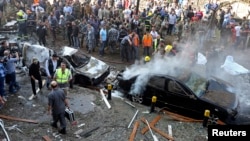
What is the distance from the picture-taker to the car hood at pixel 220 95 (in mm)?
10805

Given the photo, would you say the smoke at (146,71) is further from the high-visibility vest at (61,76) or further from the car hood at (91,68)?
the high-visibility vest at (61,76)

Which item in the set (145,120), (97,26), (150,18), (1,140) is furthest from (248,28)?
(1,140)

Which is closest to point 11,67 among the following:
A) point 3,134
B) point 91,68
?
point 3,134

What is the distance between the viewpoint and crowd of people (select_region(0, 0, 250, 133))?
56.7 ft

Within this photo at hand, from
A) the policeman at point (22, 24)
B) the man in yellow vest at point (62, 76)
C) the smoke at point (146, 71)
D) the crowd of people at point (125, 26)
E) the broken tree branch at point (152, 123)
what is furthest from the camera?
the policeman at point (22, 24)

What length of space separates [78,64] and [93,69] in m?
0.71

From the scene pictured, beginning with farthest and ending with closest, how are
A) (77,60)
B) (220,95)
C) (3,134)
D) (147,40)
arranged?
(147,40) < (77,60) < (220,95) < (3,134)

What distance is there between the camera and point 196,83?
1162 cm

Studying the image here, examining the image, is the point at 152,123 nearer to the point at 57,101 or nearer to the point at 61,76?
the point at 57,101

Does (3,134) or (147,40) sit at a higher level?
(147,40)

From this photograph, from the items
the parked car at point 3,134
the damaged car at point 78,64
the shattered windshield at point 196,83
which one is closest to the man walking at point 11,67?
the damaged car at point 78,64

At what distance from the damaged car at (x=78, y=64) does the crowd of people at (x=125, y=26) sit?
2.75 m

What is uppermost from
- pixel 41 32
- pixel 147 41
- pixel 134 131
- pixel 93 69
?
pixel 41 32

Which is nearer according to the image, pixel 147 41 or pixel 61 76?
pixel 61 76
